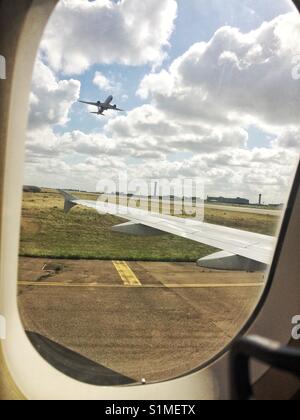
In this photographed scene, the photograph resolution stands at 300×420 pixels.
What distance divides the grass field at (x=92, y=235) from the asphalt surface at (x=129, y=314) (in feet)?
0.13

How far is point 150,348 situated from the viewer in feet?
5.10

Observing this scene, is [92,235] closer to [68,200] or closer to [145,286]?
[68,200]

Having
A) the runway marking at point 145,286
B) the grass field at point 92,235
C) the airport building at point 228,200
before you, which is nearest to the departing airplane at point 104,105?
the grass field at point 92,235

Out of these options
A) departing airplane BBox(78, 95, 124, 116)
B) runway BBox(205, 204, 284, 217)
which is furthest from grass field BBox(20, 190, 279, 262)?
departing airplane BBox(78, 95, 124, 116)

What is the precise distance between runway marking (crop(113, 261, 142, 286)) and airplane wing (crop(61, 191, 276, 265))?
164 mm

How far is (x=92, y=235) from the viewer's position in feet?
4.91

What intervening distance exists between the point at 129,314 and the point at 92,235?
0.38 m

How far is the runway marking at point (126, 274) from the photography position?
155 centimetres

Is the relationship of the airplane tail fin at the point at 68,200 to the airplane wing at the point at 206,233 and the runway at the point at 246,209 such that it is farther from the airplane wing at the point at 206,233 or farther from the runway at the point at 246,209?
the runway at the point at 246,209

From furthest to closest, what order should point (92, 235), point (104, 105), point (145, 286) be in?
point (145, 286) < point (92, 235) < point (104, 105)

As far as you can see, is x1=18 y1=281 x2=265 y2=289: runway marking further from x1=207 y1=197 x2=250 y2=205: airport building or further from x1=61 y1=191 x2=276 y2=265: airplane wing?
x1=207 y1=197 x2=250 y2=205: airport building

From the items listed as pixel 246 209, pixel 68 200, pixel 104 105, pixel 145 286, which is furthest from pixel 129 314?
pixel 104 105
